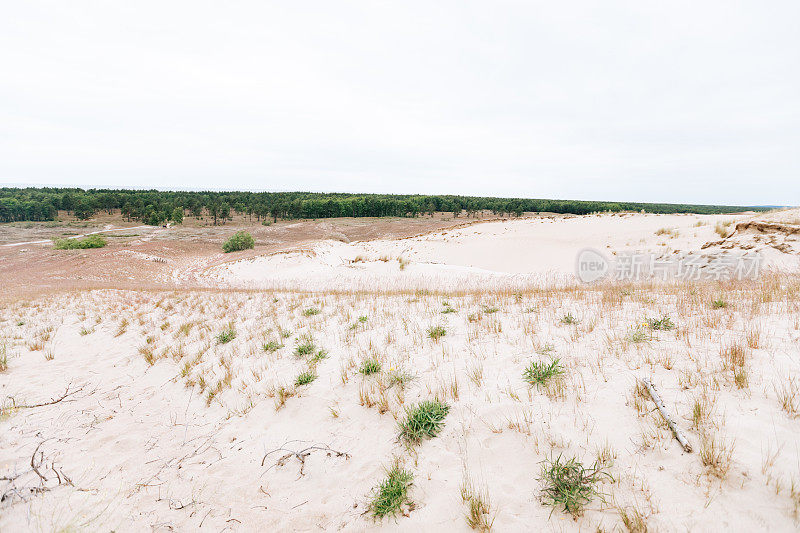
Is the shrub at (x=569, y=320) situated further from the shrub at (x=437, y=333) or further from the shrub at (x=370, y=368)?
the shrub at (x=370, y=368)

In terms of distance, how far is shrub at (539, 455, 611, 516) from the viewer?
2.32 meters

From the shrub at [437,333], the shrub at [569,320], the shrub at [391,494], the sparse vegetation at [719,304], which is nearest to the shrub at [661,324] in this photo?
the shrub at [569,320]

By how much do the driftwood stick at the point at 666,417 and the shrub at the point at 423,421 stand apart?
79.4 inches

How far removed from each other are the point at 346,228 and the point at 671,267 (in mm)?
69673

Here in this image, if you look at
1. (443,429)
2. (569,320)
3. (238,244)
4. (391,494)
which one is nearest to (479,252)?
(569,320)

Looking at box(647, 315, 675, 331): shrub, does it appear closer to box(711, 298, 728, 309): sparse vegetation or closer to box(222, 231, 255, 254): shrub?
box(711, 298, 728, 309): sparse vegetation

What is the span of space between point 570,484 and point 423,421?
144cm

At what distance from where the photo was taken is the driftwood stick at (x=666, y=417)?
2569 mm

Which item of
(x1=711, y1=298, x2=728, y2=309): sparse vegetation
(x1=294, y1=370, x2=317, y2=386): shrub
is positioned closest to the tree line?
(x1=711, y1=298, x2=728, y2=309): sparse vegetation

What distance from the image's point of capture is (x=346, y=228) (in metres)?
78.2

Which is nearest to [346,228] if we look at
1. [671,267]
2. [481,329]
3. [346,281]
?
[346,281]

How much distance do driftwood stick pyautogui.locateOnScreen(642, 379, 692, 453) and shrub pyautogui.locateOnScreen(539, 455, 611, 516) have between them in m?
0.70

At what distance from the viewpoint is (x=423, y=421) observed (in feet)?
11.2

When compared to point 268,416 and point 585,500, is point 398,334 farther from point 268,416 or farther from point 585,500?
point 585,500
